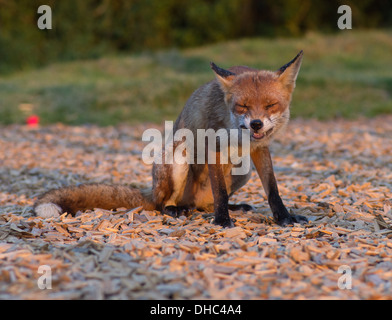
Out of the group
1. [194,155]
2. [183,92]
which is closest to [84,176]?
[194,155]

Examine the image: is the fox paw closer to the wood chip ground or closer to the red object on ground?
the wood chip ground

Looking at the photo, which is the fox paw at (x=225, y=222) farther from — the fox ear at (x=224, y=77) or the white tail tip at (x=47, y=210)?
the white tail tip at (x=47, y=210)

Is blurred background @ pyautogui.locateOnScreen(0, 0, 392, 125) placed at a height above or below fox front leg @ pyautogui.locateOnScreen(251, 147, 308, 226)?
above

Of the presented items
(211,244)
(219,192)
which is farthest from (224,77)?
(211,244)

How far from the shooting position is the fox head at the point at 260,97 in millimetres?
4465

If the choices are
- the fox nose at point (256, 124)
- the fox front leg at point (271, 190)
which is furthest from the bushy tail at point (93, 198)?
the fox nose at point (256, 124)

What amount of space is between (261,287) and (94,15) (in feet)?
69.2

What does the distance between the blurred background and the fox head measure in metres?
7.98

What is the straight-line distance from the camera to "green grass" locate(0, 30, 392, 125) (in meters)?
13.1

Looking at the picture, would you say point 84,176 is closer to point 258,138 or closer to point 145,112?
point 258,138

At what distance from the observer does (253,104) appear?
4492mm

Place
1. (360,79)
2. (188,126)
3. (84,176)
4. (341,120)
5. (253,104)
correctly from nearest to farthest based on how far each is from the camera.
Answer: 1. (253,104)
2. (188,126)
3. (84,176)
4. (341,120)
5. (360,79)

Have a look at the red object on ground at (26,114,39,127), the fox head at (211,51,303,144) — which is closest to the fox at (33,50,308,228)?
the fox head at (211,51,303,144)

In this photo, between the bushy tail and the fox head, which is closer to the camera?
the fox head
